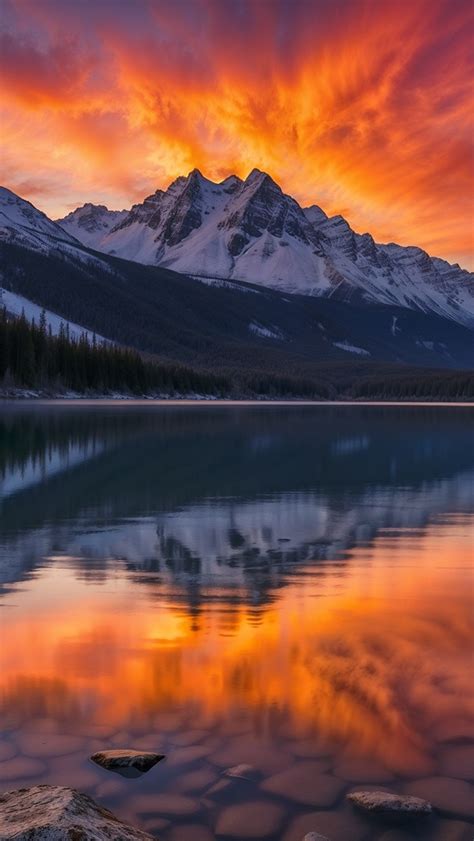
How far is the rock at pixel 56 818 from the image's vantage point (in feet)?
16.5

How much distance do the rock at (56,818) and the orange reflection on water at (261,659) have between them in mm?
1857

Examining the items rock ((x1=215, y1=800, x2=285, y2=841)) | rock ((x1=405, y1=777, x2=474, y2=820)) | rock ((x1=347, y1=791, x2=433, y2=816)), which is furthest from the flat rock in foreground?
rock ((x1=405, y1=777, x2=474, y2=820))

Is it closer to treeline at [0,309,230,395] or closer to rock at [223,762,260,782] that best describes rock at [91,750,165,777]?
rock at [223,762,260,782]

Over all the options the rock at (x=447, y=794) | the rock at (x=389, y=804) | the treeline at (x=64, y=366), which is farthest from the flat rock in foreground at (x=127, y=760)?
the treeline at (x=64, y=366)

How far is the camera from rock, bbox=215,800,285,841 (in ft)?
19.1

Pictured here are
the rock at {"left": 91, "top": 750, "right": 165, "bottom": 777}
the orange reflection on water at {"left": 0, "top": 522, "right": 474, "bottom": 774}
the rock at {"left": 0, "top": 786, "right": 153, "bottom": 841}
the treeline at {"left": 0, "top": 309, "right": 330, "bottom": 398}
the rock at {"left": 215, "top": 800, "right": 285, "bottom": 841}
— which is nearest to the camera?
the rock at {"left": 0, "top": 786, "right": 153, "bottom": 841}

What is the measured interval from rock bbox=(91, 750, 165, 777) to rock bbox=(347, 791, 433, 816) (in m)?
1.74

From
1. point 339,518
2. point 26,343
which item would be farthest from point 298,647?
point 26,343

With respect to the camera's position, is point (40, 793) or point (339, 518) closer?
Result: point (40, 793)

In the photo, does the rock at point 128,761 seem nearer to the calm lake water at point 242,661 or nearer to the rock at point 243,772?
the calm lake water at point 242,661

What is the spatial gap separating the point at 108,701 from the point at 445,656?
165 inches

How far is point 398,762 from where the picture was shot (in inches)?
272

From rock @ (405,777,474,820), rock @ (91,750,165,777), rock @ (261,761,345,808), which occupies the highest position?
rock @ (91,750,165,777)

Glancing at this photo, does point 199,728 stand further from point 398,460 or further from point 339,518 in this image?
point 398,460
